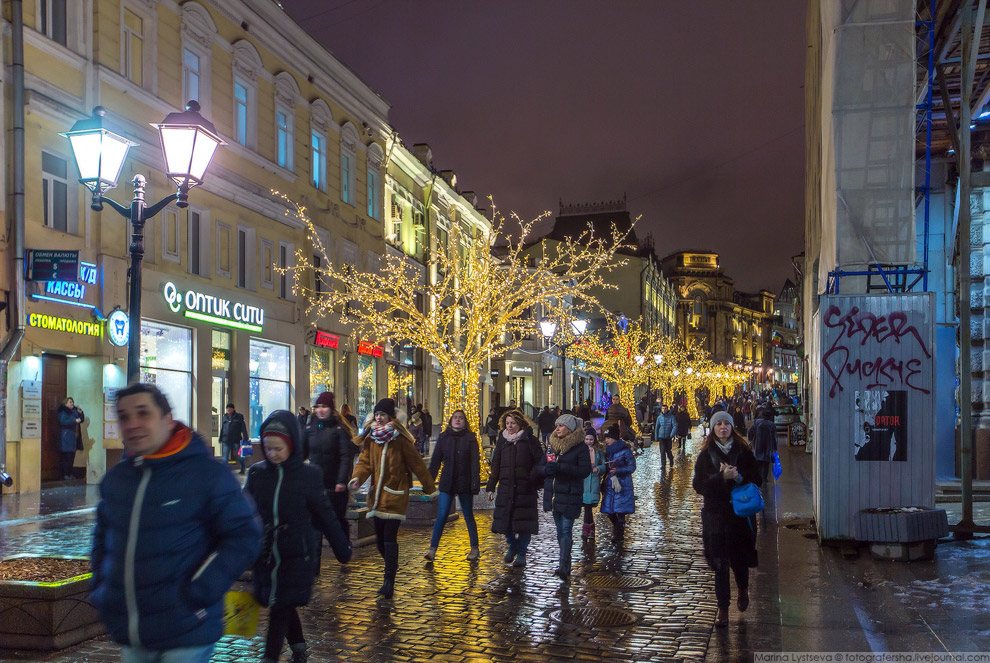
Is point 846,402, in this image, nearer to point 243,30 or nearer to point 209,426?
point 209,426

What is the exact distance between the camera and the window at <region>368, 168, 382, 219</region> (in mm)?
33469

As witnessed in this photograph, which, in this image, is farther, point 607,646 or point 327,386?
point 327,386

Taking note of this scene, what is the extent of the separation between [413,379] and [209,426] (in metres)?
16.2

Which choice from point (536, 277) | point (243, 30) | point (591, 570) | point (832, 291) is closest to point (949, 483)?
point (832, 291)

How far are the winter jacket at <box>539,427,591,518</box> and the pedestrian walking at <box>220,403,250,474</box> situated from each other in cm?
1389

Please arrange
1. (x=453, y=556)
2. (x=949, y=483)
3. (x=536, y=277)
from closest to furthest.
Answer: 1. (x=453, y=556)
2. (x=949, y=483)
3. (x=536, y=277)

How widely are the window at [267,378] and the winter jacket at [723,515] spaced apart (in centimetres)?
1871

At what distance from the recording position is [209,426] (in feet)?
74.2

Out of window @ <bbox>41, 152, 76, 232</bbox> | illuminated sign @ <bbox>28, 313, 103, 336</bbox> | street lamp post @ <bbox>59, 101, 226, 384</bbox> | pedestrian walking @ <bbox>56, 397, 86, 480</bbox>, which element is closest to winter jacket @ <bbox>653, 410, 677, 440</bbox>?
illuminated sign @ <bbox>28, 313, 103, 336</bbox>

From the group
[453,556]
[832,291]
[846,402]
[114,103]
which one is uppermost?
[114,103]

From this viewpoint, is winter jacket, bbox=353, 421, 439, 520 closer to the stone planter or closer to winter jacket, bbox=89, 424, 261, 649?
the stone planter

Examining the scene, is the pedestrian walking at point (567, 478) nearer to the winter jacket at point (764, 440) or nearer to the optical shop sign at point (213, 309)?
the winter jacket at point (764, 440)

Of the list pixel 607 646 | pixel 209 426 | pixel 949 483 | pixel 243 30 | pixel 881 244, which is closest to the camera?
pixel 607 646

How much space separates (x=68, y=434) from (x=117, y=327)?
90.0 inches
